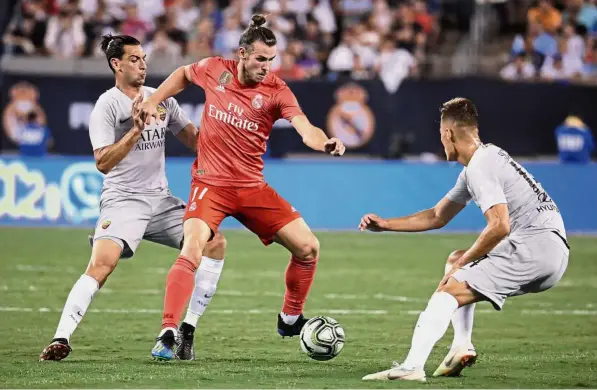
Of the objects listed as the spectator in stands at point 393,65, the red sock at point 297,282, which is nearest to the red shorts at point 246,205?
the red sock at point 297,282

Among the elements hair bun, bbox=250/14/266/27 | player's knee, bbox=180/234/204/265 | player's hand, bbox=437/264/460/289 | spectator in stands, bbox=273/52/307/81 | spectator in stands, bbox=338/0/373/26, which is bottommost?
player's knee, bbox=180/234/204/265

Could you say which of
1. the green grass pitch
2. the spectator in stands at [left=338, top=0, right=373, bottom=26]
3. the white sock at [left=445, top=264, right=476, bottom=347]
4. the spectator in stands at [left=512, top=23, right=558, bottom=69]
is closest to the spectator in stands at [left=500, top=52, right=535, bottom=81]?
the spectator in stands at [left=512, top=23, right=558, bottom=69]

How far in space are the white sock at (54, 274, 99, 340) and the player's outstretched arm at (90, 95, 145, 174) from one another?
2.80 feet

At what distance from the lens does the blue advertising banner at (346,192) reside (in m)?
18.6

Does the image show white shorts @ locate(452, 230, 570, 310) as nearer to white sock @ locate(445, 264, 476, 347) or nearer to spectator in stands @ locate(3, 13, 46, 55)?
white sock @ locate(445, 264, 476, 347)

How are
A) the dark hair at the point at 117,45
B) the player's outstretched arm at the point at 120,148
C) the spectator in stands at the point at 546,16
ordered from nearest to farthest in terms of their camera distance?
1. the player's outstretched arm at the point at 120,148
2. the dark hair at the point at 117,45
3. the spectator in stands at the point at 546,16

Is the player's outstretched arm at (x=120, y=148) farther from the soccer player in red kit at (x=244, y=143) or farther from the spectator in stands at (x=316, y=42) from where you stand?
the spectator in stands at (x=316, y=42)

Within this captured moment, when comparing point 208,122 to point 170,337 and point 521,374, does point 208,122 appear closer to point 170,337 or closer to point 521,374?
point 170,337

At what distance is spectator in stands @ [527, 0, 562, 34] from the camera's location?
981 inches

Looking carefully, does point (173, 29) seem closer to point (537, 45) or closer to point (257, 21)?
point (537, 45)

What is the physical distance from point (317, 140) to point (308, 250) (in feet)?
3.49

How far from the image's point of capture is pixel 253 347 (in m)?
9.28

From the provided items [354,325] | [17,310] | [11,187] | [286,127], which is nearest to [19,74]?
[11,187]

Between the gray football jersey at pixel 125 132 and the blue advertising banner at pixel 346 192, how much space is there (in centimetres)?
941
